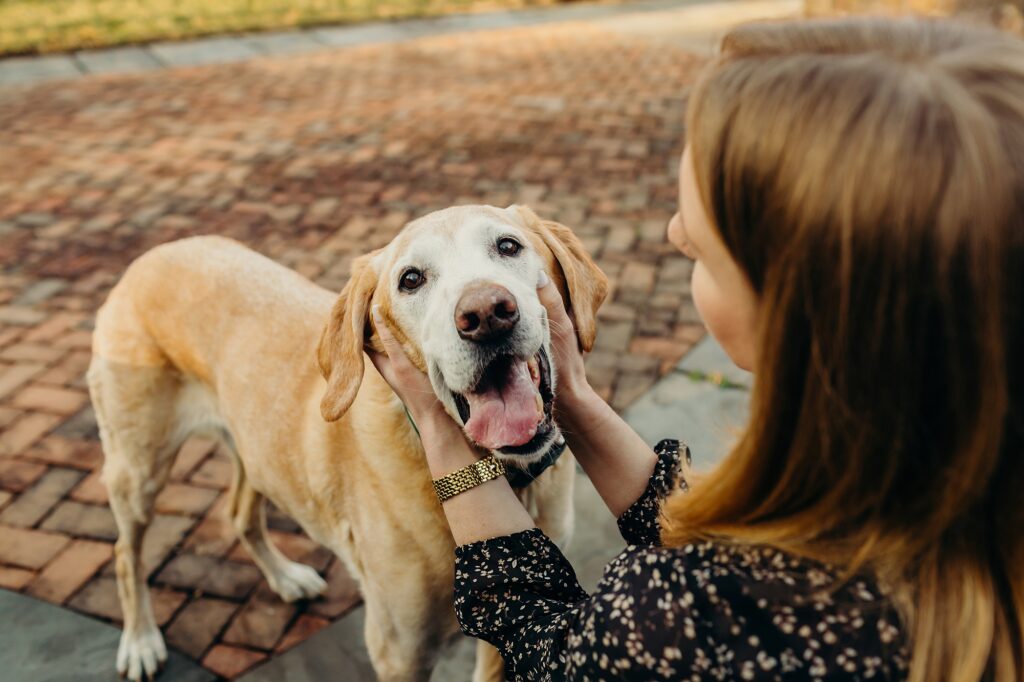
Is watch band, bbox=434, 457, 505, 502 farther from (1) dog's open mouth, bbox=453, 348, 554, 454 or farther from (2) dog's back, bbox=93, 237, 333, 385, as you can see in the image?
(2) dog's back, bbox=93, 237, 333, 385

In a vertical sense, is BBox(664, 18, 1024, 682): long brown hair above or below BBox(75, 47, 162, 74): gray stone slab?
above

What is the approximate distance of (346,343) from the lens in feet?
6.97

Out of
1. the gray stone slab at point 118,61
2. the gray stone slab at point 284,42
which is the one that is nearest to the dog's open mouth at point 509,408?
the gray stone slab at point 118,61

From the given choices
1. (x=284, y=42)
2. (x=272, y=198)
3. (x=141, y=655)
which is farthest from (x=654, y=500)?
(x=284, y=42)

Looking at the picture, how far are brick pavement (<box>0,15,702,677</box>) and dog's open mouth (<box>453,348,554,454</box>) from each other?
1.45 m

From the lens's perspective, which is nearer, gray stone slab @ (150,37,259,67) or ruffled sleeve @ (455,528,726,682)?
ruffled sleeve @ (455,528,726,682)

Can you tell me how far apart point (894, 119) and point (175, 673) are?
285 centimetres

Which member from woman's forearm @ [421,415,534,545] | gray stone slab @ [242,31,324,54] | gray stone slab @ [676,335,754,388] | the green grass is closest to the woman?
woman's forearm @ [421,415,534,545]

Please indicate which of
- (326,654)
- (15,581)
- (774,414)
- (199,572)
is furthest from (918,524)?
(15,581)

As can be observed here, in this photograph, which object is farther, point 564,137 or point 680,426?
point 564,137

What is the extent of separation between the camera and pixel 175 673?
9.12ft

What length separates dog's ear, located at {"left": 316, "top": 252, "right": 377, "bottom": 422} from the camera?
2062 mm

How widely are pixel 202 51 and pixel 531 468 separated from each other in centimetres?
1015

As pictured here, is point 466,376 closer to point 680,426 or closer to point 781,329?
point 781,329
